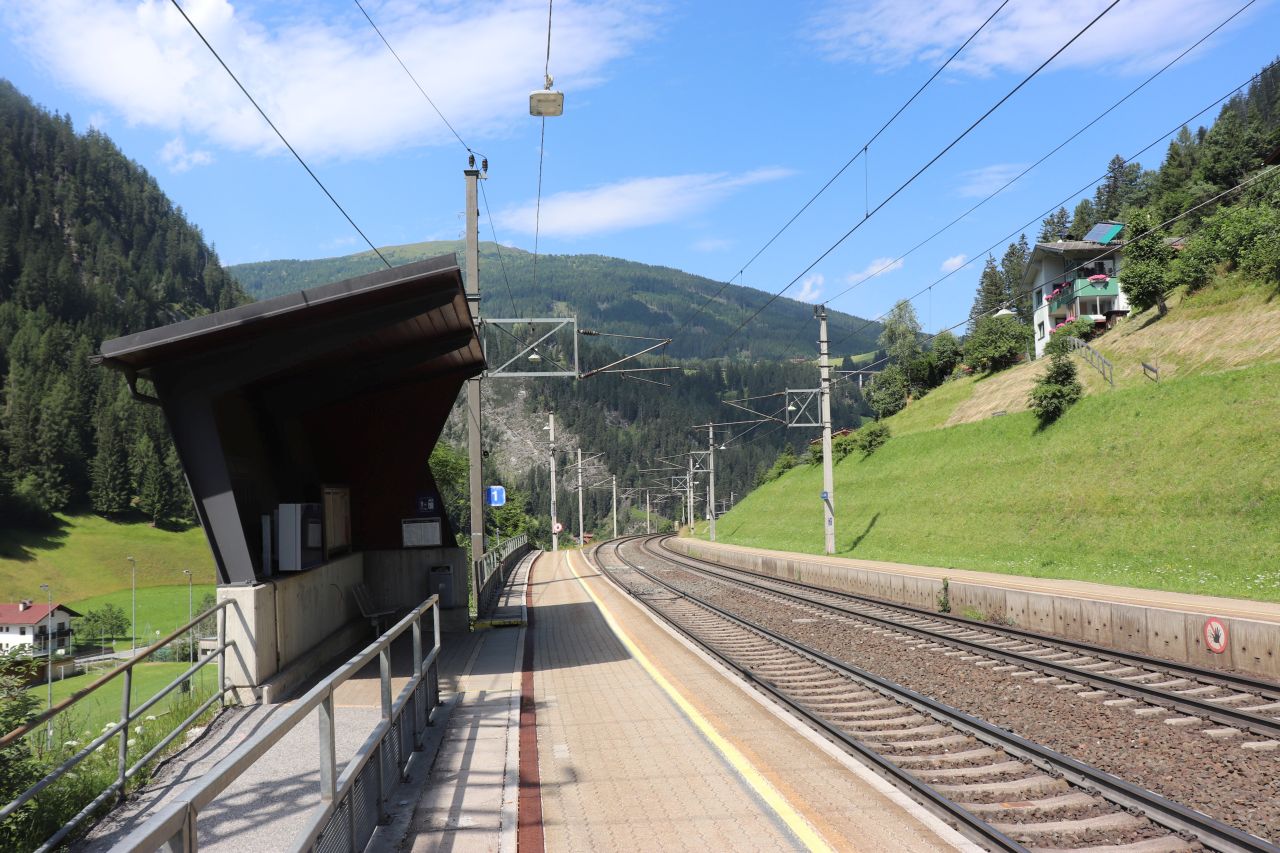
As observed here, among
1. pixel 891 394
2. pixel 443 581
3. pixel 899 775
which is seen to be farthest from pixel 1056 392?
→ pixel 891 394

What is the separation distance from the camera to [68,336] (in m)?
144

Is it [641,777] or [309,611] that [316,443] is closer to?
[309,611]

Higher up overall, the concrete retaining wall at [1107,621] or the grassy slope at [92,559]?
the concrete retaining wall at [1107,621]

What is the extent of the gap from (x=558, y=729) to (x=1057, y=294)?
60161 mm

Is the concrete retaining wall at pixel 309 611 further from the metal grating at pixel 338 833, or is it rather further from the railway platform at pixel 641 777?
the metal grating at pixel 338 833

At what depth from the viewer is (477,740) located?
8.95 metres

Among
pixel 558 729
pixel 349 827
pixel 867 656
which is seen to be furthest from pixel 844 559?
pixel 349 827

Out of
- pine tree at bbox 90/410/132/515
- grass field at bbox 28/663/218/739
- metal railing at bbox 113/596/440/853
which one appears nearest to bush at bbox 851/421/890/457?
grass field at bbox 28/663/218/739

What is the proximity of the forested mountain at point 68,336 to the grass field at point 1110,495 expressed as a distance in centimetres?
10728

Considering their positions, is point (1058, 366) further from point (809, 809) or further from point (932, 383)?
point (809, 809)

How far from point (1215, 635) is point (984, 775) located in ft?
22.6

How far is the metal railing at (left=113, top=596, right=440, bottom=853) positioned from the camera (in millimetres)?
2852

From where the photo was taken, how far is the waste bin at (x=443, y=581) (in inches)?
699

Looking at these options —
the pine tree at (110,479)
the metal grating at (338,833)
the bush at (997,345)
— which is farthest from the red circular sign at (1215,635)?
the pine tree at (110,479)
